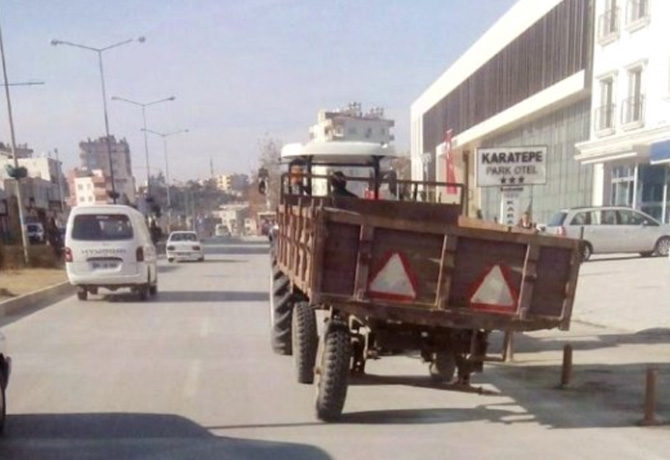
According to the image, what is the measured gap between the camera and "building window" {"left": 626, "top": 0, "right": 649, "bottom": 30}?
26125 millimetres

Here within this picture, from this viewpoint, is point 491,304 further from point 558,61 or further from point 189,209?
point 189,209

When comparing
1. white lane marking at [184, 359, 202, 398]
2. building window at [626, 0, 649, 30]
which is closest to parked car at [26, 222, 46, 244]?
building window at [626, 0, 649, 30]

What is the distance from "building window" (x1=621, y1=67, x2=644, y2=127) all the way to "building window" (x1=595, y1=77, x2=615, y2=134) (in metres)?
1.37

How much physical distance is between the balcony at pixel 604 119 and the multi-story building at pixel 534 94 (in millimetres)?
2453

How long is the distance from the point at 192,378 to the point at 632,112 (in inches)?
946

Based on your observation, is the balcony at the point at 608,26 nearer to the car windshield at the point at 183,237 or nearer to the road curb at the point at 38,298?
the car windshield at the point at 183,237

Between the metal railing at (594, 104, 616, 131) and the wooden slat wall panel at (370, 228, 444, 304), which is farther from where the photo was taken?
the metal railing at (594, 104, 616, 131)

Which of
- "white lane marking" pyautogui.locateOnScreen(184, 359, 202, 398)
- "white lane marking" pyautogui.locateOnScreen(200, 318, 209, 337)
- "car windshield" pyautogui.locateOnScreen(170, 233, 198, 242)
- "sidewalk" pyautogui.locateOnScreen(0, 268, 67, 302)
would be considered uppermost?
"white lane marking" pyautogui.locateOnScreen(184, 359, 202, 398)

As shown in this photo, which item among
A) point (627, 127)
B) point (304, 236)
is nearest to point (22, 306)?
point (304, 236)

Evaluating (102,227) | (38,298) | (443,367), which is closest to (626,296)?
(443,367)

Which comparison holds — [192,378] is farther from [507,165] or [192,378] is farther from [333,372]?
[507,165]

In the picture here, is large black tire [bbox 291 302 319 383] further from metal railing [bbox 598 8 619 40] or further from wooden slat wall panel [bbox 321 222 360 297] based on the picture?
metal railing [bbox 598 8 619 40]

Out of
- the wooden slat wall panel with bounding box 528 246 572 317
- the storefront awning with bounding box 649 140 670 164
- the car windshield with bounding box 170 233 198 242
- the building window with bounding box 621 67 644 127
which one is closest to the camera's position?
the wooden slat wall panel with bounding box 528 246 572 317

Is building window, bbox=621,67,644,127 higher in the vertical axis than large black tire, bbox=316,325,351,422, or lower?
higher
